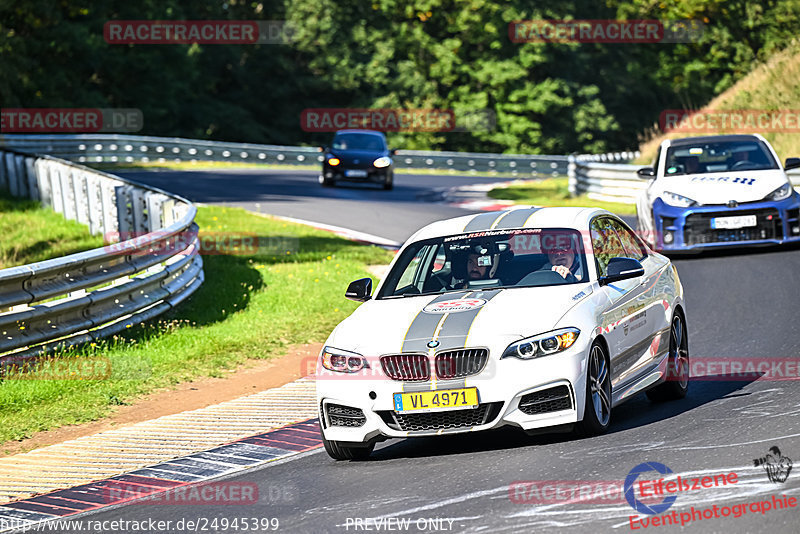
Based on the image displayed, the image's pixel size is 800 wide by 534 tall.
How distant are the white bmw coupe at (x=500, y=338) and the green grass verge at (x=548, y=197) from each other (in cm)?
1656

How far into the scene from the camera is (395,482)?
7254 mm

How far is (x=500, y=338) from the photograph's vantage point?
755cm

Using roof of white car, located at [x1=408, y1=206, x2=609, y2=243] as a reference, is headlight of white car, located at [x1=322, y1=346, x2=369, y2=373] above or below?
below

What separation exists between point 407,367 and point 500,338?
60 centimetres

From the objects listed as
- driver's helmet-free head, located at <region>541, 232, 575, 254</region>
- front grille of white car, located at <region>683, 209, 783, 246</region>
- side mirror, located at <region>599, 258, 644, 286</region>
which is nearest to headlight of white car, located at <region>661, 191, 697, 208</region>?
front grille of white car, located at <region>683, 209, 783, 246</region>

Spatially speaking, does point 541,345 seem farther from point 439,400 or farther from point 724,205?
point 724,205

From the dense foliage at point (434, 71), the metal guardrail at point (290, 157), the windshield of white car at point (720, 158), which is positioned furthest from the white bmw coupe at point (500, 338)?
the dense foliage at point (434, 71)

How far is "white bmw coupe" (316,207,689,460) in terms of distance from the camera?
24.7 feet

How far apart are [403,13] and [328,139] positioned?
8297 millimetres

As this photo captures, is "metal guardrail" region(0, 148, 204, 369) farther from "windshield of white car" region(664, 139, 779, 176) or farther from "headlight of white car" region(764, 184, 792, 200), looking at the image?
"headlight of white car" region(764, 184, 792, 200)

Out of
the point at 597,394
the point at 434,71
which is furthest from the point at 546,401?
the point at 434,71

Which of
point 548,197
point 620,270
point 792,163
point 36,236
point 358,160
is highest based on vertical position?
point 620,270

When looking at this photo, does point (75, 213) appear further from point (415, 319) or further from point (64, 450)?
point (415, 319)

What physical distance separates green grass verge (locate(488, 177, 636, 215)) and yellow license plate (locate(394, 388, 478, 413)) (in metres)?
18.1
